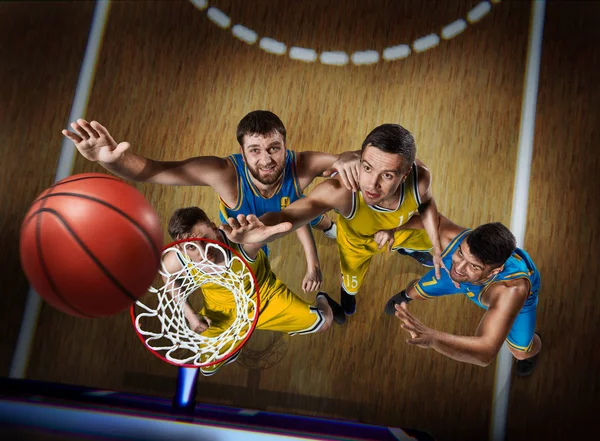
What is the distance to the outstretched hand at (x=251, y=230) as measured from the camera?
1.87 m

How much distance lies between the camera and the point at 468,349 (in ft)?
7.72

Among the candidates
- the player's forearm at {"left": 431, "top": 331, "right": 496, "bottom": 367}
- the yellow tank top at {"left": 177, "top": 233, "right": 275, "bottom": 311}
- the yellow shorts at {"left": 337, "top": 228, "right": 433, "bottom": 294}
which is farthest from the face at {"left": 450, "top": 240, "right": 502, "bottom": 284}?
the yellow tank top at {"left": 177, "top": 233, "right": 275, "bottom": 311}

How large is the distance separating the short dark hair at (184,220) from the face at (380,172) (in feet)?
2.64

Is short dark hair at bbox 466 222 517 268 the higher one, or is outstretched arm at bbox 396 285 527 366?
short dark hair at bbox 466 222 517 268

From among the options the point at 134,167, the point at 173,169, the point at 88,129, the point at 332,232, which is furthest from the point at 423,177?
the point at 88,129

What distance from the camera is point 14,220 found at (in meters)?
2.59

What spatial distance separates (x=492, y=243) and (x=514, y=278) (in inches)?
7.7

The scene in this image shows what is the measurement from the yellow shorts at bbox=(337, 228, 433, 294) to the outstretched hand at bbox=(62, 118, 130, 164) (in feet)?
3.61

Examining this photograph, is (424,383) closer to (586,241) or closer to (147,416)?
(586,241)

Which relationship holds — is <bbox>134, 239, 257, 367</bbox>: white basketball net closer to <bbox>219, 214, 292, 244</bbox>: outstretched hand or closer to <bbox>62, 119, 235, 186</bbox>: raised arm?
<bbox>219, 214, 292, 244</bbox>: outstretched hand

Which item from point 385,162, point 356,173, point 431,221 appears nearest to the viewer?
point 385,162

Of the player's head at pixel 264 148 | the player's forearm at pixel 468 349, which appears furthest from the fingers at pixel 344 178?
the player's forearm at pixel 468 349

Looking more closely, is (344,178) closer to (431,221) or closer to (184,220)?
(431,221)

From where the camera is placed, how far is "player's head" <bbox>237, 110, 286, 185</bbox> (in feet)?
7.61
